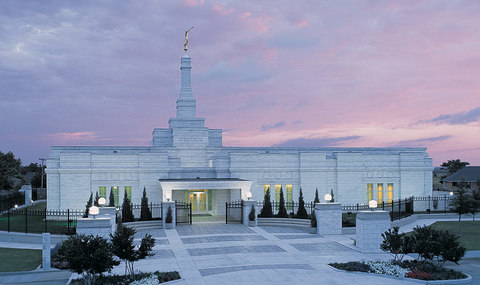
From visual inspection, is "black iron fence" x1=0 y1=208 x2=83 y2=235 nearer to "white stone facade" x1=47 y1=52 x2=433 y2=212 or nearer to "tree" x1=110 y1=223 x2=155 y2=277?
"white stone facade" x1=47 y1=52 x2=433 y2=212

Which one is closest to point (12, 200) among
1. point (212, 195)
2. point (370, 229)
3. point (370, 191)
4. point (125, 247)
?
point (212, 195)

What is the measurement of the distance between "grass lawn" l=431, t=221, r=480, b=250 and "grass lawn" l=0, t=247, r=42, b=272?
2075 centimetres

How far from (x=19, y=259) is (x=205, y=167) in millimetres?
24111

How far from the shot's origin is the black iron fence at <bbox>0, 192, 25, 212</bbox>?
40369mm

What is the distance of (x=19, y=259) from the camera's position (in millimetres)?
21188

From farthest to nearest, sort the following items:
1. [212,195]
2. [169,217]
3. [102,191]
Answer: [212,195] < [102,191] < [169,217]

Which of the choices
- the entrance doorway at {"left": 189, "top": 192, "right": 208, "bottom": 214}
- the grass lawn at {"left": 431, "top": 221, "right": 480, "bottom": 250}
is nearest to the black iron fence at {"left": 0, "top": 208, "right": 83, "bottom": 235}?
the entrance doorway at {"left": 189, "top": 192, "right": 208, "bottom": 214}

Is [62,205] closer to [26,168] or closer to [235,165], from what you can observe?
[235,165]

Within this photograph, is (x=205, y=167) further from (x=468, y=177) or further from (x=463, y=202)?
(x=468, y=177)

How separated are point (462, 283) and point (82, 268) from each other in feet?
45.0

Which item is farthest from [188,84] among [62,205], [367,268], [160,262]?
[367,268]

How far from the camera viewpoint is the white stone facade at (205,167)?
38625 mm

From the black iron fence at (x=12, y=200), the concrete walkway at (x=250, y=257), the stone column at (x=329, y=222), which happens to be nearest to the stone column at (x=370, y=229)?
the concrete walkway at (x=250, y=257)

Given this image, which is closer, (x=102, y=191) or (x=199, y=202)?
(x=102, y=191)
